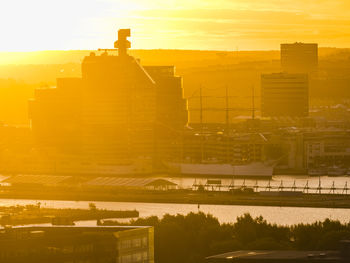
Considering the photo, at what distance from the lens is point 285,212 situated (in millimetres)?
32094

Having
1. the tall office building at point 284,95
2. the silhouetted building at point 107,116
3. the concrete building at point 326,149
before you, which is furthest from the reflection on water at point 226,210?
the tall office building at point 284,95

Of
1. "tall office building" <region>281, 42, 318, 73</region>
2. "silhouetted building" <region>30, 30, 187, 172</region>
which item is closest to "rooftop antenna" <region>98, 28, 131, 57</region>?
"silhouetted building" <region>30, 30, 187, 172</region>

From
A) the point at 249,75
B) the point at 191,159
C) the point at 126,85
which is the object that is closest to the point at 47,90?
the point at 126,85

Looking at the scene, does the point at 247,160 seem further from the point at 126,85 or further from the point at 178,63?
the point at 178,63

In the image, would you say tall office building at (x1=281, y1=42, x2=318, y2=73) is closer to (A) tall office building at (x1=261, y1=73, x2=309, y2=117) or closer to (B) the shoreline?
(A) tall office building at (x1=261, y1=73, x2=309, y2=117)

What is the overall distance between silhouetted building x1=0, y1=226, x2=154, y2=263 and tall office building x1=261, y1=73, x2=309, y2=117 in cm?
4140

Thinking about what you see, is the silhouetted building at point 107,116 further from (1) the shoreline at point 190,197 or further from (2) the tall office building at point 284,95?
(2) the tall office building at point 284,95

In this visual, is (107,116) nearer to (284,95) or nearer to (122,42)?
(122,42)

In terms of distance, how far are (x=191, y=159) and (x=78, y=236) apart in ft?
94.9

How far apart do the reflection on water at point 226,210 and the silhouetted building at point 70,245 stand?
10.3 m

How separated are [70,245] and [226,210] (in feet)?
49.1

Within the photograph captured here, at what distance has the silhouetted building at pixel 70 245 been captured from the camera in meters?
17.7

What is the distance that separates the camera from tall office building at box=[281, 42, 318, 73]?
69938 millimetres

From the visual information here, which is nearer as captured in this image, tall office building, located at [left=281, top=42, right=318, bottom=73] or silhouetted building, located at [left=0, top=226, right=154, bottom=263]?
silhouetted building, located at [left=0, top=226, right=154, bottom=263]
